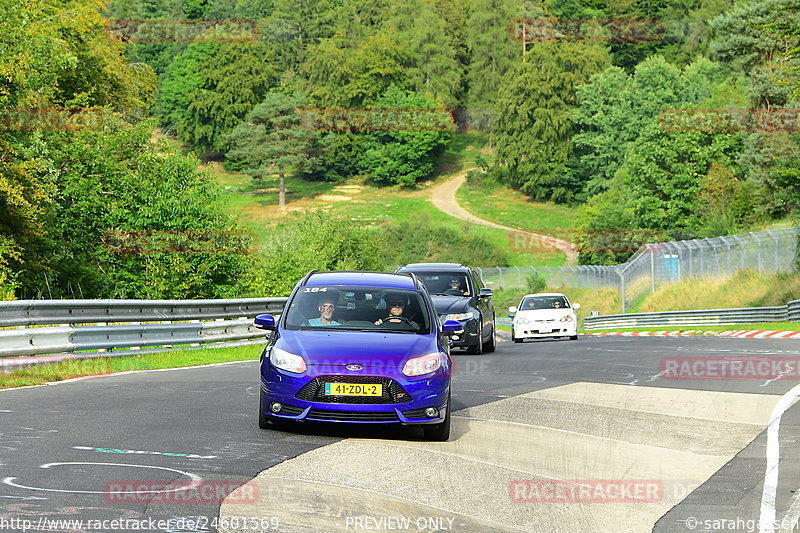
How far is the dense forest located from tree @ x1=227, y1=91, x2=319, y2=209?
0.83 feet

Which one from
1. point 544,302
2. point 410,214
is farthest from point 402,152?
point 544,302

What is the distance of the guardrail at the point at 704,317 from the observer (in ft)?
132

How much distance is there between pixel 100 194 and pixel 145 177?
6.90 ft

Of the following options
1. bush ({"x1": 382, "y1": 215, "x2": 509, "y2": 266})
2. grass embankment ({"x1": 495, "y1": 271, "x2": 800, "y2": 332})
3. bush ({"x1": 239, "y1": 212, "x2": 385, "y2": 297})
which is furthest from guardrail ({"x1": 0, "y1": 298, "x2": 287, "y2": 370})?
bush ({"x1": 382, "y1": 215, "x2": 509, "y2": 266})

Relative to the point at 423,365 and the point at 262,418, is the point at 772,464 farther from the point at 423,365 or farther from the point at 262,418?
the point at 262,418

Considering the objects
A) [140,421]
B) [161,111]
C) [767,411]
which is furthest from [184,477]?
[161,111]

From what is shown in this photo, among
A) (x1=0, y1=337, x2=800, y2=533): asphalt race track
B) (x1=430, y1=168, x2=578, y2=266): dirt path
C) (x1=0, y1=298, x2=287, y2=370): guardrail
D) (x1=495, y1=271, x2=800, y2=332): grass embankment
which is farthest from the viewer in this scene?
(x1=430, y1=168, x2=578, y2=266): dirt path

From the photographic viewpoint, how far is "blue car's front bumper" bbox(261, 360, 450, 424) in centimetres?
1005

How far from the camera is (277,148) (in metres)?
Answer: 130

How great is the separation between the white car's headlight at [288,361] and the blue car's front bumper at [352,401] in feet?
0.21

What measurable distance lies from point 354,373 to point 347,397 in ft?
0.71

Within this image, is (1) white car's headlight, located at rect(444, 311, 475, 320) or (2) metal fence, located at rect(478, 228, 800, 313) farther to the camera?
(2) metal fence, located at rect(478, 228, 800, 313)

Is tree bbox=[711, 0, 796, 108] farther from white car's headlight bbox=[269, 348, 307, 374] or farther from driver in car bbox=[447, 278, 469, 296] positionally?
white car's headlight bbox=[269, 348, 307, 374]

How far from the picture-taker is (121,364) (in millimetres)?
18656
